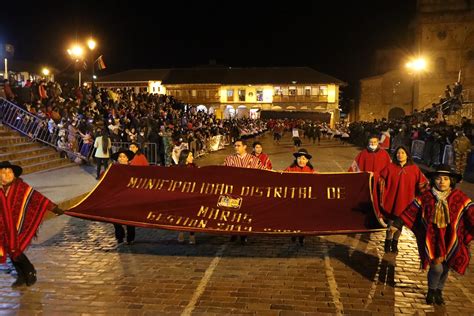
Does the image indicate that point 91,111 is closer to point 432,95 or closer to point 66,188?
point 66,188

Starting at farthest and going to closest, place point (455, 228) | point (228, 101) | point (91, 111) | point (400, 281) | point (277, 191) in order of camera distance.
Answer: point (228, 101) → point (91, 111) → point (277, 191) → point (400, 281) → point (455, 228)

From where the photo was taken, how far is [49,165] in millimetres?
16625

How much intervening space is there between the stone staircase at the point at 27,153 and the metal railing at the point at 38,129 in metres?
0.24

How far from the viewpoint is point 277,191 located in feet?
23.8

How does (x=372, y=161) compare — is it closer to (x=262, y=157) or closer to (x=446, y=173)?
(x=262, y=157)

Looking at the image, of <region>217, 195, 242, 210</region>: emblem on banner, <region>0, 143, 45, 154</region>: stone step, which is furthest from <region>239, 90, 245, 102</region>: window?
<region>217, 195, 242, 210</region>: emblem on banner

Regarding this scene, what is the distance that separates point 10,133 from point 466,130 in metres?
16.5

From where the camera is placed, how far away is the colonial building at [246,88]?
6719 centimetres

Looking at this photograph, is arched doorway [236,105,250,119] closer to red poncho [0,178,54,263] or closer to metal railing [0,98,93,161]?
metal railing [0,98,93,161]

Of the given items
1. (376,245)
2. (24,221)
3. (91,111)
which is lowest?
(376,245)

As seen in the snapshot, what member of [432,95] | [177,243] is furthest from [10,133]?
[432,95]

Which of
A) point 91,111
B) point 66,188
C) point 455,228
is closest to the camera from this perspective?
point 455,228

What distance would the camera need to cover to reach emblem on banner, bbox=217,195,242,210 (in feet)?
23.2

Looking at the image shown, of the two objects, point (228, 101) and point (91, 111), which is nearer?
point (91, 111)
